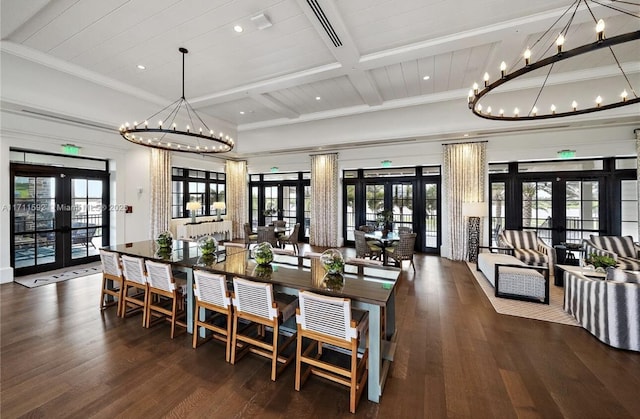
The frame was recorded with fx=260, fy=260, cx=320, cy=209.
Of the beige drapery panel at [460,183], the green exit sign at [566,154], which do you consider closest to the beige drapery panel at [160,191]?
the beige drapery panel at [460,183]

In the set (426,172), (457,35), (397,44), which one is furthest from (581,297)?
(426,172)

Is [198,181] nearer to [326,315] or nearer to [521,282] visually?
[326,315]

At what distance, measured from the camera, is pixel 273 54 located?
4.32m

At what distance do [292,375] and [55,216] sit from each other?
6.63 m

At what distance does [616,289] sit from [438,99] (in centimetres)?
466

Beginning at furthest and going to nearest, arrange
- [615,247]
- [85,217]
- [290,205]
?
[290,205] < [85,217] < [615,247]

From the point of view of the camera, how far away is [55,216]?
18.9 feet

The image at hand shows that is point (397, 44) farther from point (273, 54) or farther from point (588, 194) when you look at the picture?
point (588, 194)

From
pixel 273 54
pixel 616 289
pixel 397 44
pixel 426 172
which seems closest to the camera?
pixel 616 289

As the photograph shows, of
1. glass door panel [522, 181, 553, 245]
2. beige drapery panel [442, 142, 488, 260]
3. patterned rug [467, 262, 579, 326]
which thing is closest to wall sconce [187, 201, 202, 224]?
beige drapery panel [442, 142, 488, 260]

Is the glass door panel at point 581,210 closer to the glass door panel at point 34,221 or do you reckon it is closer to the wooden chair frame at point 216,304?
the wooden chair frame at point 216,304

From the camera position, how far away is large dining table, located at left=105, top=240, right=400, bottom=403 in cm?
216

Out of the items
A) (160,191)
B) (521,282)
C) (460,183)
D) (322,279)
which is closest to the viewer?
(322,279)

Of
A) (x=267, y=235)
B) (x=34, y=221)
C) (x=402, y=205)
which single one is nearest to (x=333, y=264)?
(x=267, y=235)
